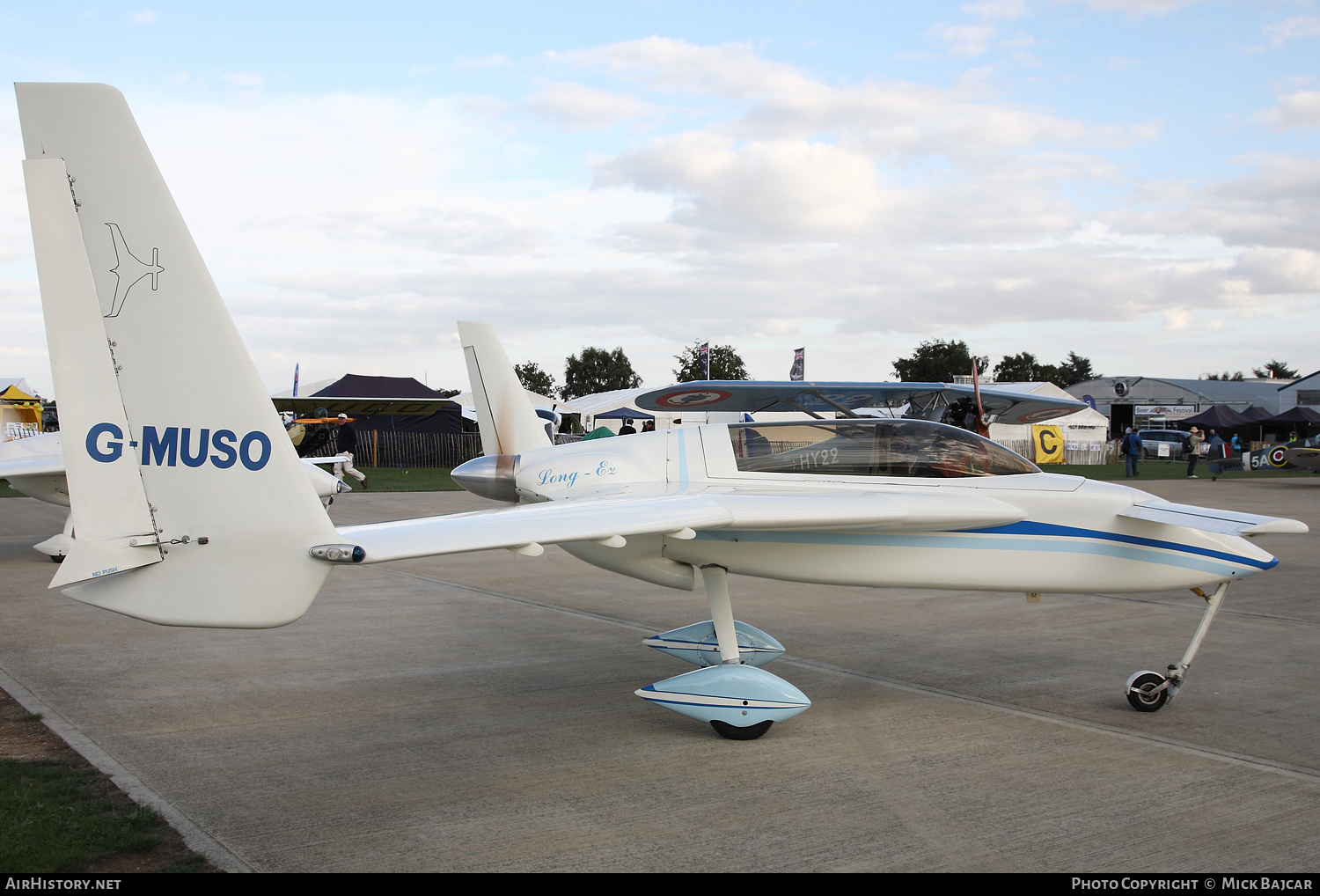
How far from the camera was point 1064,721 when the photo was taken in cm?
566

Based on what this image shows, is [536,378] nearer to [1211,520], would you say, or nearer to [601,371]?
[601,371]

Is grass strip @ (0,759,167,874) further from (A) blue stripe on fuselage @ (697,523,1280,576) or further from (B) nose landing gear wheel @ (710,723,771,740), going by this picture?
(A) blue stripe on fuselage @ (697,523,1280,576)

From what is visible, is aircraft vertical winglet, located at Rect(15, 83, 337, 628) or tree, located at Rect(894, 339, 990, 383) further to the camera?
tree, located at Rect(894, 339, 990, 383)

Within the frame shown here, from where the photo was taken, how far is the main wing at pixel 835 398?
13.7 metres

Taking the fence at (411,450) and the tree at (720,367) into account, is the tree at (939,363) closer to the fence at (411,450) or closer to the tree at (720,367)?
the tree at (720,367)

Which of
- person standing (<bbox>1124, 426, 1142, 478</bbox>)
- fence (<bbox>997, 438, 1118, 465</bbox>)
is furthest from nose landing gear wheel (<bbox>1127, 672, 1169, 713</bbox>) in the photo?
fence (<bbox>997, 438, 1118, 465</bbox>)

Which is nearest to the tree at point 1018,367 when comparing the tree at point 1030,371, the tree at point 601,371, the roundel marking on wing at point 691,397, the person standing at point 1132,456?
the tree at point 1030,371

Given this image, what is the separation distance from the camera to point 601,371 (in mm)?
85250

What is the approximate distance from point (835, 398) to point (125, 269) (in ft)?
48.9

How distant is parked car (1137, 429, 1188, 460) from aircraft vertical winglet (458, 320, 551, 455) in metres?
41.1

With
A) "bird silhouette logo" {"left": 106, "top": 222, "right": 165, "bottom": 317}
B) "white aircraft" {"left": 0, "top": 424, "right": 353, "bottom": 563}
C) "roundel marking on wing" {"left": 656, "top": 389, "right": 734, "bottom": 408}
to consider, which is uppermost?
"bird silhouette logo" {"left": 106, "top": 222, "right": 165, "bottom": 317}

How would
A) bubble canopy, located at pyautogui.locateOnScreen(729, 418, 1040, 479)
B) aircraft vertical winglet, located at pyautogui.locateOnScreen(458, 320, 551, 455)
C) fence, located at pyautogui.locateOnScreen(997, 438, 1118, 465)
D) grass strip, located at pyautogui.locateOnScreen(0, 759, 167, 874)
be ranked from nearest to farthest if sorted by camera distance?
grass strip, located at pyautogui.locateOnScreen(0, 759, 167, 874) < bubble canopy, located at pyautogui.locateOnScreen(729, 418, 1040, 479) < aircraft vertical winglet, located at pyautogui.locateOnScreen(458, 320, 551, 455) < fence, located at pyautogui.locateOnScreen(997, 438, 1118, 465)

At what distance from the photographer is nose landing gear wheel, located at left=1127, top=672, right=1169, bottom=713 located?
581 centimetres

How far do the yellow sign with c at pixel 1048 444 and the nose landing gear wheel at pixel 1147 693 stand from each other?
37376 mm
